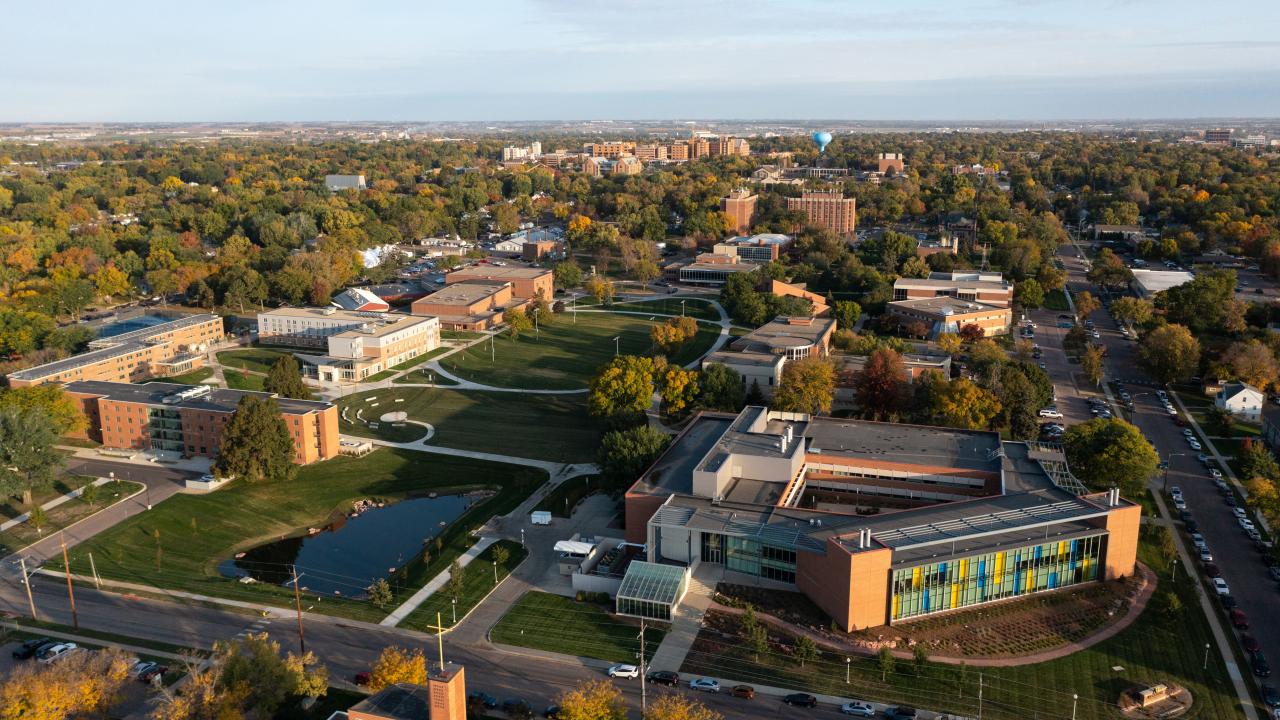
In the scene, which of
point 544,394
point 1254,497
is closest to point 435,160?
point 544,394

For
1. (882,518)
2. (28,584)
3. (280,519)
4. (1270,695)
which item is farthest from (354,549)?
(1270,695)

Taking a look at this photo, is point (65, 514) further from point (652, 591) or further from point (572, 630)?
point (652, 591)

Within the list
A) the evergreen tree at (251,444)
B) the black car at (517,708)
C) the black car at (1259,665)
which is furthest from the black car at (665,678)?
the evergreen tree at (251,444)

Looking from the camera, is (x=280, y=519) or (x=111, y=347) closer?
(x=280, y=519)

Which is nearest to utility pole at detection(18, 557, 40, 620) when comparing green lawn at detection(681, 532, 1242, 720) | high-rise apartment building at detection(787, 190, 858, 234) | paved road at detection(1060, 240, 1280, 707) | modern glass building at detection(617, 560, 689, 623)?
modern glass building at detection(617, 560, 689, 623)

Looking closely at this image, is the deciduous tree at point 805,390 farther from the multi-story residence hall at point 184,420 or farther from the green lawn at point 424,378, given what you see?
the multi-story residence hall at point 184,420

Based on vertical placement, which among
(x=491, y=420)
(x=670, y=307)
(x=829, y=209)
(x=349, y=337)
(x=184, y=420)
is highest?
(x=829, y=209)
